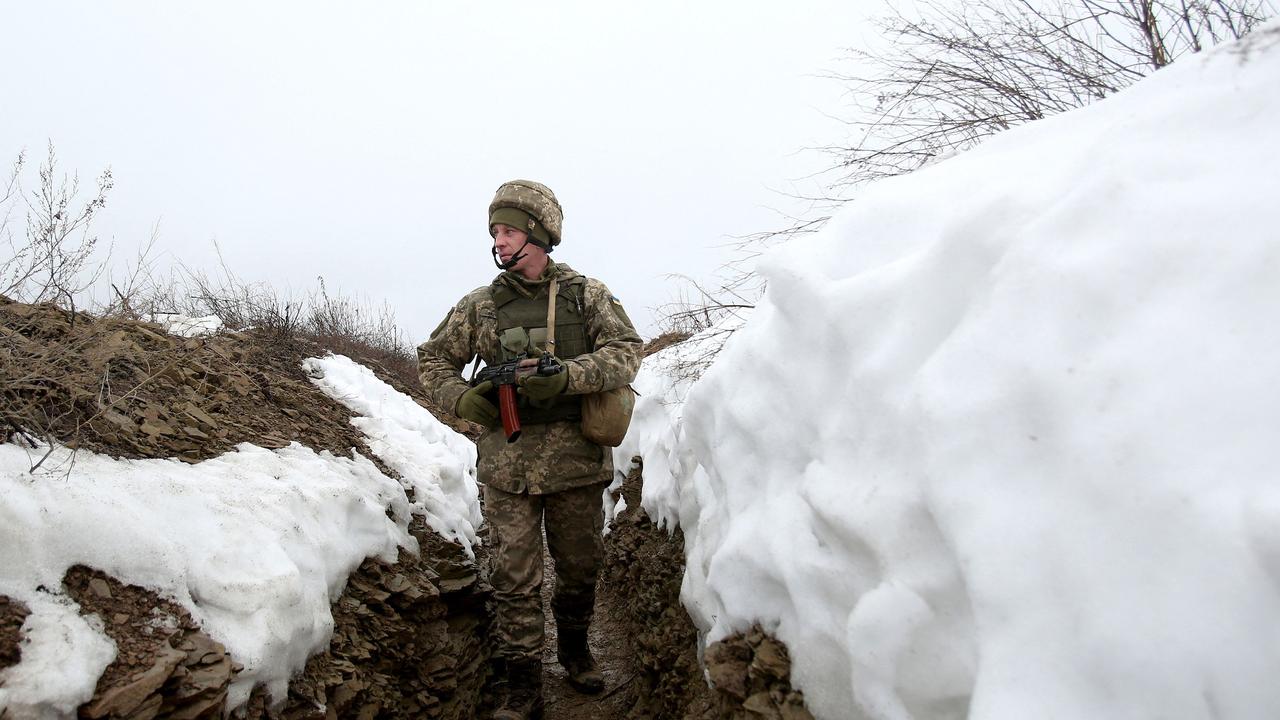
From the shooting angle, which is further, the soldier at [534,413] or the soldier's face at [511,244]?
the soldier's face at [511,244]

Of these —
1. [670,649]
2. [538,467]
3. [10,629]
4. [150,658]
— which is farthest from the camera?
[538,467]

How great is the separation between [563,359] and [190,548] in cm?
184

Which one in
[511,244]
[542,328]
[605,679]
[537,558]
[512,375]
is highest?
[511,244]

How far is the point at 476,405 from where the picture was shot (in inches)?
139

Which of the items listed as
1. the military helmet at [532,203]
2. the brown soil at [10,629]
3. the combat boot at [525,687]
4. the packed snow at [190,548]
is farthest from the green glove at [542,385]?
the brown soil at [10,629]

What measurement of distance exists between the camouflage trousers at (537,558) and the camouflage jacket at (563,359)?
0.40ft

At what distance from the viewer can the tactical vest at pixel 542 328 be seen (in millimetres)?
3707

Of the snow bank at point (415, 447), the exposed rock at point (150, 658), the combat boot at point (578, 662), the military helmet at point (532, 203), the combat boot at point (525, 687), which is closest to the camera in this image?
the exposed rock at point (150, 658)

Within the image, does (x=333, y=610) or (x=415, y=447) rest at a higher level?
(x=415, y=447)

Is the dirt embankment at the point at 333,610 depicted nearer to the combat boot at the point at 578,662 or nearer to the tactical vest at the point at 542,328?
the combat boot at the point at 578,662

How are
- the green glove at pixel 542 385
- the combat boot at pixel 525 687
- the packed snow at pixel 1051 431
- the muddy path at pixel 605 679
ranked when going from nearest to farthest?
the packed snow at pixel 1051 431 → the green glove at pixel 542 385 → the combat boot at pixel 525 687 → the muddy path at pixel 605 679

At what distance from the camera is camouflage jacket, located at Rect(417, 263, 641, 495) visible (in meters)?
3.62

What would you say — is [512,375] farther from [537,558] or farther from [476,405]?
[537,558]

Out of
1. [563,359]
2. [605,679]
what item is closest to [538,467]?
[563,359]
